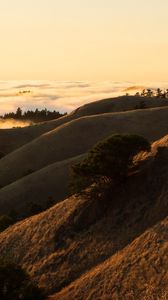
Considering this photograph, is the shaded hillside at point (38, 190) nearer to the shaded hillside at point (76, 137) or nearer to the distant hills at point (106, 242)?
the distant hills at point (106, 242)

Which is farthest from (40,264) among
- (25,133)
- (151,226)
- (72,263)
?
(25,133)

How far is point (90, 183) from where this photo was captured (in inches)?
1308

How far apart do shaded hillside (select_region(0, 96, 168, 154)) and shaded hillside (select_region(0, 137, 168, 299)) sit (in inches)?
2607

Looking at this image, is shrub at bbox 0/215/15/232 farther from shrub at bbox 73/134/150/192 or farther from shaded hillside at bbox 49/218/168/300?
shaded hillside at bbox 49/218/168/300

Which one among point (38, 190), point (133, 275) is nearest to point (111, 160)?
point (133, 275)

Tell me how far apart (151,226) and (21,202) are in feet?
97.2

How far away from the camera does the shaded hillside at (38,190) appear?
53.4m

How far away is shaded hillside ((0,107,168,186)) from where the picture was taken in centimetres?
7450

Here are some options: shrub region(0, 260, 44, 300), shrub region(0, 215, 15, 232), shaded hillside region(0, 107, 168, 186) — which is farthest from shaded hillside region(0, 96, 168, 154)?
shrub region(0, 260, 44, 300)

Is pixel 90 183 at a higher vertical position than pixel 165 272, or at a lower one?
higher

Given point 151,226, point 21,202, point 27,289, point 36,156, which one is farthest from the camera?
point 36,156

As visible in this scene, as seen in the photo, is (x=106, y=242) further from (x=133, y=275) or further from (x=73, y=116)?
(x=73, y=116)

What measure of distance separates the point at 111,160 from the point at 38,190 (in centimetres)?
2620

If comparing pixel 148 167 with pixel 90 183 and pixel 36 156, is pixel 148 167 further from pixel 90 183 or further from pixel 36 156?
pixel 36 156
